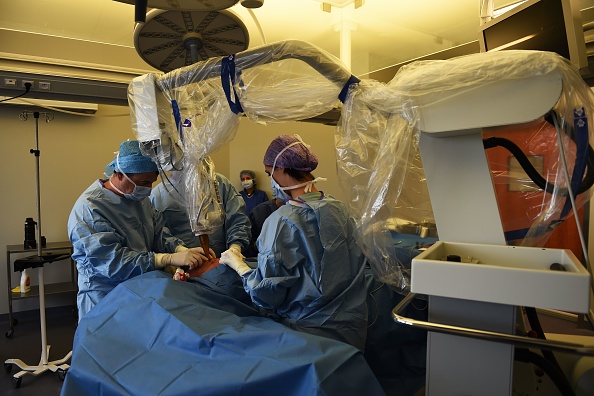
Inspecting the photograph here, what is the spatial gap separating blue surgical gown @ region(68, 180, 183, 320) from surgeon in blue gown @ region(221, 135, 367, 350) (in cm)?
59

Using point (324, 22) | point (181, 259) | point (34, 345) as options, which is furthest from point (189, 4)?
point (34, 345)

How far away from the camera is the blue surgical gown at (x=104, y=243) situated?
1.69 m

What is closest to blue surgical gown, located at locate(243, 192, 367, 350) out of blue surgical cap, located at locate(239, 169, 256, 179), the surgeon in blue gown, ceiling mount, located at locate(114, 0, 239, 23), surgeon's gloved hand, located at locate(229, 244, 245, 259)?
the surgeon in blue gown

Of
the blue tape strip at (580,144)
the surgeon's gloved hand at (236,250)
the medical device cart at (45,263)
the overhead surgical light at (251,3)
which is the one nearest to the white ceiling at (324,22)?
the overhead surgical light at (251,3)

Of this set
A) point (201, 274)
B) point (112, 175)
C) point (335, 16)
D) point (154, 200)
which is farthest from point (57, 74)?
point (335, 16)

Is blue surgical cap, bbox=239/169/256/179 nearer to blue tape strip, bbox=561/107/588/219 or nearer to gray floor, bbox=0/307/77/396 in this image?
gray floor, bbox=0/307/77/396

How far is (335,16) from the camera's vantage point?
3096mm

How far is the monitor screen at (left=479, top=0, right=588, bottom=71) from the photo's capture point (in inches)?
58.7

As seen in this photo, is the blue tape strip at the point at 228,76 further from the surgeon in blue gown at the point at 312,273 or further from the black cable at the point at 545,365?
the black cable at the point at 545,365

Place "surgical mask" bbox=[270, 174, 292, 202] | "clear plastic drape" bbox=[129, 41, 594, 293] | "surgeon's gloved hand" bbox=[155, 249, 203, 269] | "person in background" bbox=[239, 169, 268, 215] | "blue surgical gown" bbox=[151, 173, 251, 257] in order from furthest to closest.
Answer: "person in background" bbox=[239, 169, 268, 215]
"blue surgical gown" bbox=[151, 173, 251, 257]
"surgeon's gloved hand" bbox=[155, 249, 203, 269]
"surgical mask" bbox=[270, 174, 292, 202]
"clear plastic drape" bbox=[129, 41, 594, 293]

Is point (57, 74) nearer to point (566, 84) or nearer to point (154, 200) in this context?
point (154, 200)

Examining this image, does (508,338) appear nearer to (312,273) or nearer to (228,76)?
(312,273)

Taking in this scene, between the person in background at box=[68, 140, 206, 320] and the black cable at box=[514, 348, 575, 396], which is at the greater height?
the person in background at box=[68, 140, 206, 320]

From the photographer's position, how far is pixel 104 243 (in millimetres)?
1696
